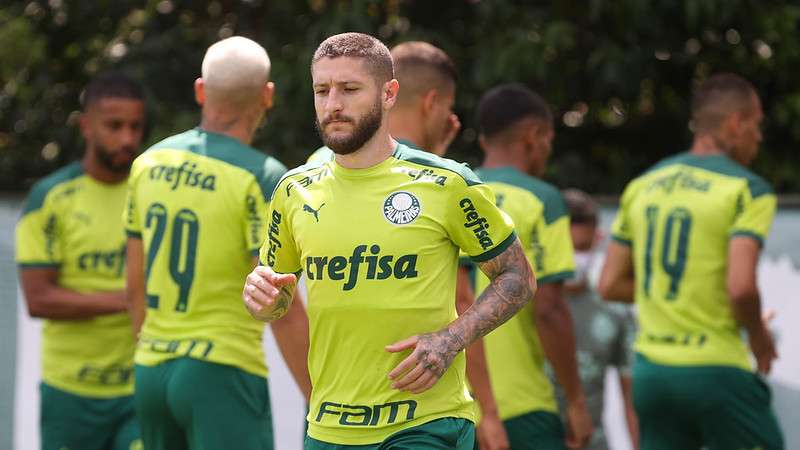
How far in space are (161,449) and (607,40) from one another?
5.33m

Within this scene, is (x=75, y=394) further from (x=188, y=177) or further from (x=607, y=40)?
(x=607, y=40)

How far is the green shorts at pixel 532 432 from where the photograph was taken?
20.5 ft

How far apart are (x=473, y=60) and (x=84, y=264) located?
3828 mm

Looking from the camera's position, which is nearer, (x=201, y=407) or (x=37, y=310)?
(x=201, y=407)

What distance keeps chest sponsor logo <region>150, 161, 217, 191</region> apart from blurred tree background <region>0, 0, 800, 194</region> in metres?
3.96

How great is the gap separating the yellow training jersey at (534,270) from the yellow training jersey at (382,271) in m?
1.77

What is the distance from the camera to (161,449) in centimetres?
545

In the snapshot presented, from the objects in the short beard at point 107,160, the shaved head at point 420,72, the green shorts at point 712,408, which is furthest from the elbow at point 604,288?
the short beard at point 107,160

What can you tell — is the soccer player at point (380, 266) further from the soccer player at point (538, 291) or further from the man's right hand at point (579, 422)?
the man's right hand at point (579, 422)

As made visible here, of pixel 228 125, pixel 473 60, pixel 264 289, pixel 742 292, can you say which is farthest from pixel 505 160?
pixel 473 60

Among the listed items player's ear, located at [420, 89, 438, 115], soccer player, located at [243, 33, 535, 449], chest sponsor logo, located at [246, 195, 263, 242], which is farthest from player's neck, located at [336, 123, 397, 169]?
player's ear, located at [420, 89, 438, 115]

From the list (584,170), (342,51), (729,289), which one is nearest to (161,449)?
(342,51)

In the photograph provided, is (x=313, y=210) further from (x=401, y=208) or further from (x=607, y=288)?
(x=607, y=288)

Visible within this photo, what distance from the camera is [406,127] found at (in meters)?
5.62
